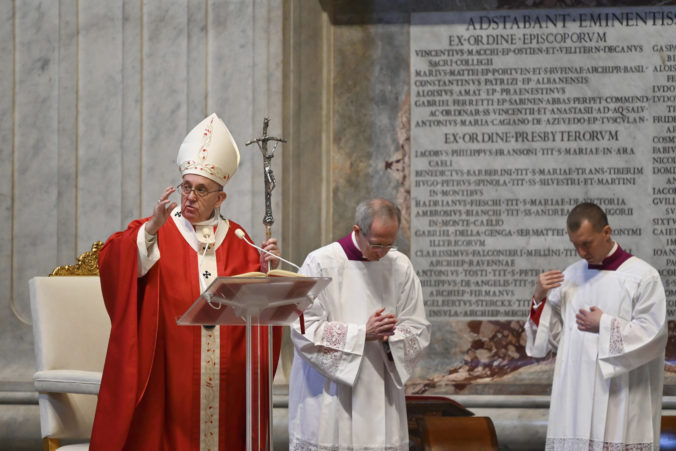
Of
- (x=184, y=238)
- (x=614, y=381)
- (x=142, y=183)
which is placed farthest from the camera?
(x=142, y=183)

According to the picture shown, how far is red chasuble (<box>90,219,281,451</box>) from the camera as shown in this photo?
4188 millimetres

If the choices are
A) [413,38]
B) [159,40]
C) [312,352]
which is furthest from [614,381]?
[159,40]

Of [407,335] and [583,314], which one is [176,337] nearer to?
[407,335]

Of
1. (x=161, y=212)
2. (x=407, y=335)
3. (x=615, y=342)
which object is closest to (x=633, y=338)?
(x=615, y=342)

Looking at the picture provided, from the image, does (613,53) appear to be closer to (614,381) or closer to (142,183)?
(614,381)

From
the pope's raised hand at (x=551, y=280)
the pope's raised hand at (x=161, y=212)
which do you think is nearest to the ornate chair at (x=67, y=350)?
the pope's raised hand at (x=161, y=212)

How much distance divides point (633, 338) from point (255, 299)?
7.38ft

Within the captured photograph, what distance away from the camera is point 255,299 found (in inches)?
146

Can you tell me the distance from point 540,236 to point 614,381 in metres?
1.78

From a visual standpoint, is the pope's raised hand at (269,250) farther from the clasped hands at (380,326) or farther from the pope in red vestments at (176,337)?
the clasped hands at (380,326)

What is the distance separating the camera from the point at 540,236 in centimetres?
673

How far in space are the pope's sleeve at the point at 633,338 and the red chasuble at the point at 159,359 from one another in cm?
180

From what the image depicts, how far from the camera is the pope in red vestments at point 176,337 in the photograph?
420 centimetres

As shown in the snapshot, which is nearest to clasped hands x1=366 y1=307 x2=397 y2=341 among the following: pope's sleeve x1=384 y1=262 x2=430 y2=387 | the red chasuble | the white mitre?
pope's sleeve x1=384 y1=262 x2=430 y2=387
